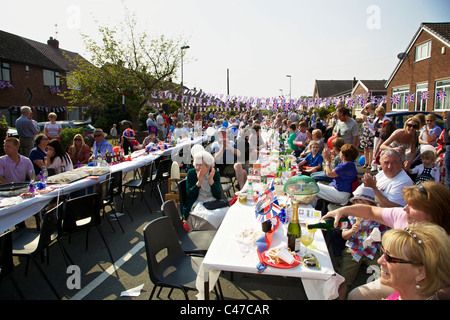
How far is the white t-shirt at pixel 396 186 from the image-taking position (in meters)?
3.05

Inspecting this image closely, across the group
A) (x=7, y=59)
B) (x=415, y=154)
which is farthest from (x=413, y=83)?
(x=7, y=59)

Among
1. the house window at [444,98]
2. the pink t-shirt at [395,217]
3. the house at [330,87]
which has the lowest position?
the pink t-shirt at [395,217]

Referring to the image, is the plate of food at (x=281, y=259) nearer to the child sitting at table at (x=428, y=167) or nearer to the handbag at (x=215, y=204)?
the handbag at (x=215, y=204)

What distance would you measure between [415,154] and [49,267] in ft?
21.8

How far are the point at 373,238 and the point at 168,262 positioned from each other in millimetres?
1999

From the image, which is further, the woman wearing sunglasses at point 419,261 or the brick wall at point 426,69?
the brick wall at point 426,69

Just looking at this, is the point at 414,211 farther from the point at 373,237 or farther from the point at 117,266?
the point at 117,266

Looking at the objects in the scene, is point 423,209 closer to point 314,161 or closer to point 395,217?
point 395,217

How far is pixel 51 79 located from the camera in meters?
25.1

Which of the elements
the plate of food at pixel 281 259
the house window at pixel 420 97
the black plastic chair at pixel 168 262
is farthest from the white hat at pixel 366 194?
the house window at pixel 420 97

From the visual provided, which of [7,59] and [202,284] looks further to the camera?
[7,59]

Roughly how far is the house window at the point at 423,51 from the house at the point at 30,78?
2295 cm
